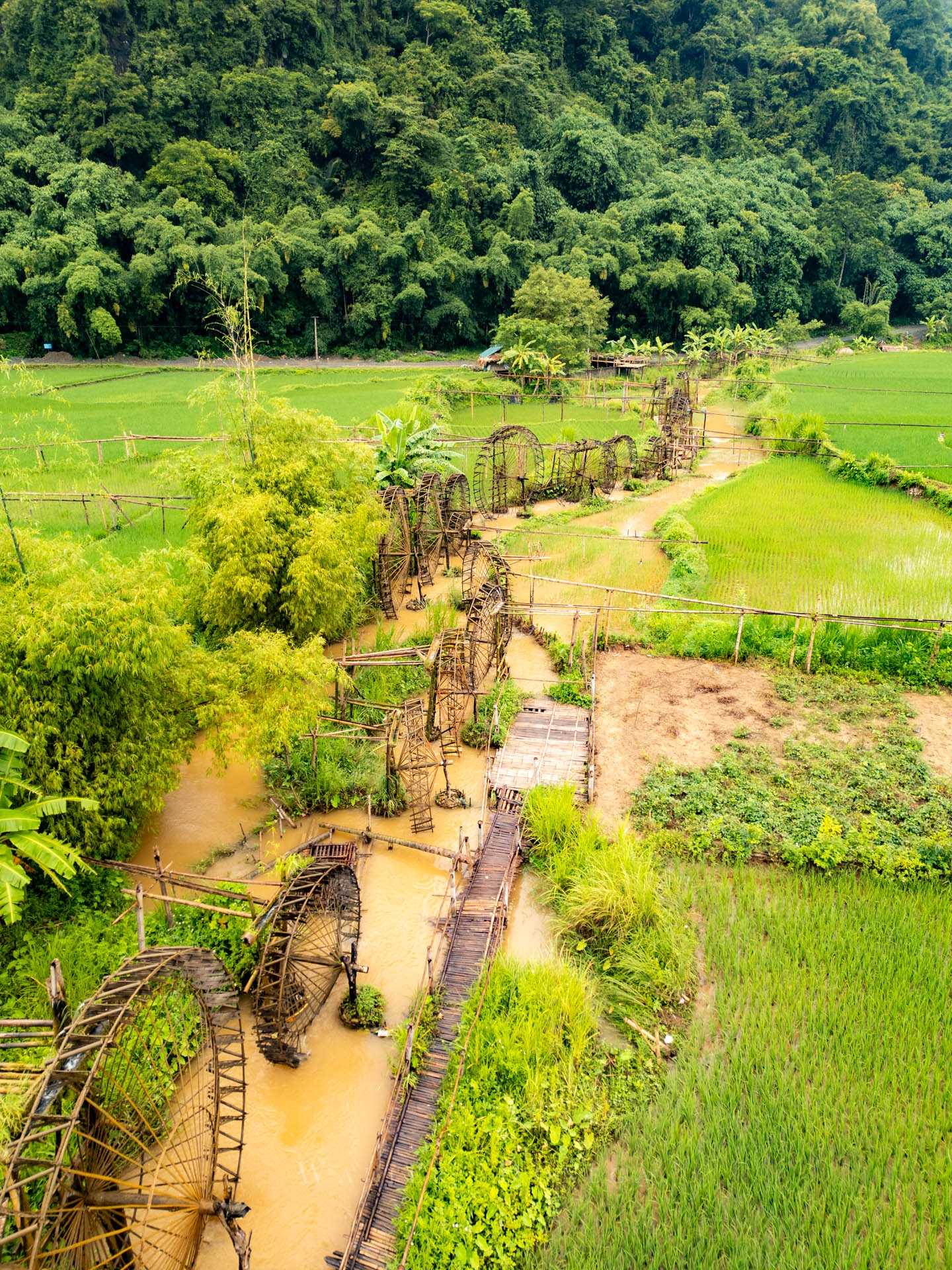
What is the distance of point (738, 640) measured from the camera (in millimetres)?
14445

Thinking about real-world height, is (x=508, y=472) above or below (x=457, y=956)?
above

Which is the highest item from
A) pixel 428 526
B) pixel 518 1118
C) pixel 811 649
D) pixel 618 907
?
pixel 428 526

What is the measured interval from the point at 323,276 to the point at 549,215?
19.3 metres

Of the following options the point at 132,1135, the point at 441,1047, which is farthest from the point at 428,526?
the point at 132,1135

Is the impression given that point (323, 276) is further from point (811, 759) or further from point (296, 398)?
point (811, 759)

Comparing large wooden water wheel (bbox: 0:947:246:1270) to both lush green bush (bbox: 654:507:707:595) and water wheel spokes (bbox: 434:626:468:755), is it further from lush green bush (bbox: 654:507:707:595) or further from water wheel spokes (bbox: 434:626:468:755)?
lush green bush (bbox: 654:507:707:595)

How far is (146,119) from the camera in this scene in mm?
48250

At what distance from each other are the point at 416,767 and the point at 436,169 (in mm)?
51248

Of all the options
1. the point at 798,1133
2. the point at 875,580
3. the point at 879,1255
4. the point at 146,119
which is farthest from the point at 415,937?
the point at 146,119

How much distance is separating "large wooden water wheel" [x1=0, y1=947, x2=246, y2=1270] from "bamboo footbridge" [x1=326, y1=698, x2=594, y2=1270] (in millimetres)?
1073

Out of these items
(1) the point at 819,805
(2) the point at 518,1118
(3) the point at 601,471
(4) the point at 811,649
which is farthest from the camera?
(3) the point at 601,471

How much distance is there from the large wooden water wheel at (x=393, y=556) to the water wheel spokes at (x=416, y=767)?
17.2ft

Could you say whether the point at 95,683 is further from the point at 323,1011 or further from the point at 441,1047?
the point at 441,1047

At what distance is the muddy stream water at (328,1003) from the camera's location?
670 cm
